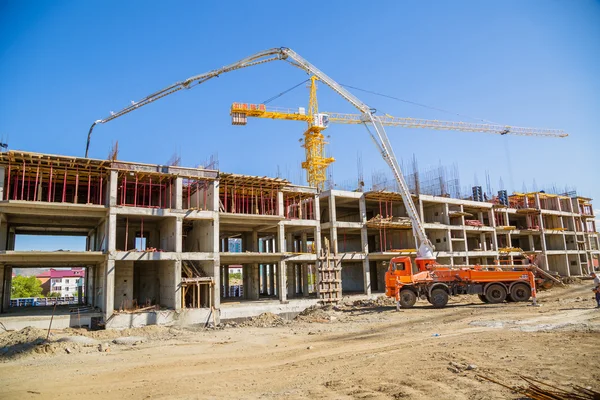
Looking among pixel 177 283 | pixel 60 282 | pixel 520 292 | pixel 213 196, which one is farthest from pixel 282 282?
pixel 60 282

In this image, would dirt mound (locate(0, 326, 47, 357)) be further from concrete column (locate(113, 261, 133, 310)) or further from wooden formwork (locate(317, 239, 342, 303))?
wooden formwork (locate(317, 239, 342, 303))

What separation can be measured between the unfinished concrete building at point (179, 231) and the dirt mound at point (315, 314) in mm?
984

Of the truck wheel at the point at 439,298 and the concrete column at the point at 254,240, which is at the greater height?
the concrete column at the point at 254,240

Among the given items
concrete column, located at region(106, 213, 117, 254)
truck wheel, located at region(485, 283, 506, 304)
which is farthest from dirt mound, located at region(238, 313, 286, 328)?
truck wheel, located at region(485, 283, 506, 304)

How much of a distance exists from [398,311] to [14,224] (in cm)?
2406

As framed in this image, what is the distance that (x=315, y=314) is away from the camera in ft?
77.5

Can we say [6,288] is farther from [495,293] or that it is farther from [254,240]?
[495,293]

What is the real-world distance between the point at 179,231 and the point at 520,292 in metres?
20.3

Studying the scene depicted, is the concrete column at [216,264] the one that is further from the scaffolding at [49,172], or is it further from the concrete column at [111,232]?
the scaffolding at [49,172]

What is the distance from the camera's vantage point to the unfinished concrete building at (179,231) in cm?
2053

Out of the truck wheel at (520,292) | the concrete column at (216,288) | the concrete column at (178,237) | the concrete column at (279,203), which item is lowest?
the truck wheel at (520,292)

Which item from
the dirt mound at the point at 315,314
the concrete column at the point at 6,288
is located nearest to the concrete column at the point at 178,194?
the dirt mound at the point at 315,314

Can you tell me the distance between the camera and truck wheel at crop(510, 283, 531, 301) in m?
23.6

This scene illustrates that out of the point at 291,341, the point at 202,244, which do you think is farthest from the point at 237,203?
the point at 291,341
